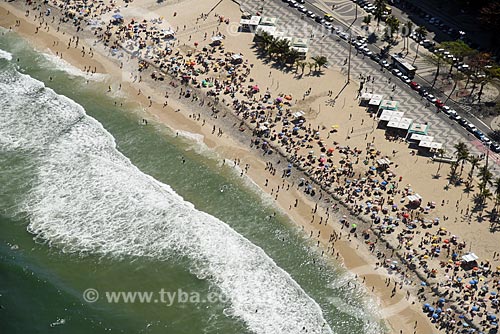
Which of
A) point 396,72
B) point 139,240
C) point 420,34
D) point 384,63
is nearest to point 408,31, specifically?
point 420,34

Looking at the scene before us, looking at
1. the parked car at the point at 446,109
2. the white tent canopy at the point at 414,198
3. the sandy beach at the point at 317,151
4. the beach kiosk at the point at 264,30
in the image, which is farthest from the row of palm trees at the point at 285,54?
the white tent canopy at the point at 414,198

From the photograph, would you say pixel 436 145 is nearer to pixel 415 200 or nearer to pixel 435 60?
pixel 415 200

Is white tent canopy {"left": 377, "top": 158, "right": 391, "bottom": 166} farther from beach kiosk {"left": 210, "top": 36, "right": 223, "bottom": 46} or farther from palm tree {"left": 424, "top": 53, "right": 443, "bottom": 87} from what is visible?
beach kiosk {"left": 210, "top": 36, "right": 223, "bottom": 46}

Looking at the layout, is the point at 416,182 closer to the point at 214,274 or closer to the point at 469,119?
the point at 469,119

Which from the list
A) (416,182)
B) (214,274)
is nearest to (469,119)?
(416,182)

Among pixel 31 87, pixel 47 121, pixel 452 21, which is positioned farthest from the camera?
pixel 452 21

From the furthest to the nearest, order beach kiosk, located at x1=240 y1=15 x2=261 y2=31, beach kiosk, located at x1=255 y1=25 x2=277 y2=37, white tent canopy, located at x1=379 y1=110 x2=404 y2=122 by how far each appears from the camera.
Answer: beach kiosk, located at x1=240 y1=15 x2=261 y2=31
beach kiosk, located at x1=255 y1=25 x2=277 y2=37
white tent canopy, located at x1=379 y1=110 x2=404 y2=122

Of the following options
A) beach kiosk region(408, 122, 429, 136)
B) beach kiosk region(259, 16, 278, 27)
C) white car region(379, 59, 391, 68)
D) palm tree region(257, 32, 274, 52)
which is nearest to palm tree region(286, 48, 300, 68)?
Result: palm tree region(257, 32, 274, 52)
